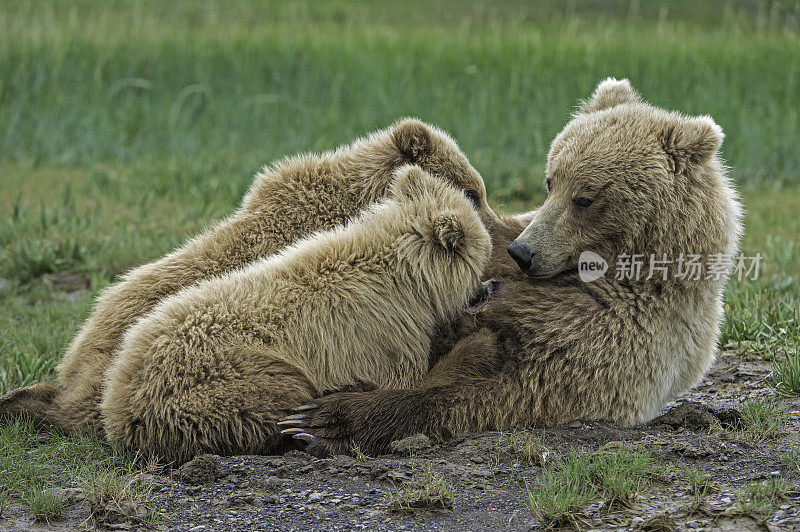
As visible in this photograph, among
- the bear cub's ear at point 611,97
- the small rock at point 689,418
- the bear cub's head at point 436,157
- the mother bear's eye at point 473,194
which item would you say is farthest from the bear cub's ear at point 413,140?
the small rock at point 689,418

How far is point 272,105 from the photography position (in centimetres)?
1246

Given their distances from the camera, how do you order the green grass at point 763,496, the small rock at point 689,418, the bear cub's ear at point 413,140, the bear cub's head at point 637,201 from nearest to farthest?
1. the green grass at point 763,496
2. the bear cub's head at point 637,201
3. the small rock at point 689,418
4. the bear cub's ear at point 413,140

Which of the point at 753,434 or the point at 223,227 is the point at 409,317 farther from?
the point at 753,434

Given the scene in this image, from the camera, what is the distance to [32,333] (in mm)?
6270

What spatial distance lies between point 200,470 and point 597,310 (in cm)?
197

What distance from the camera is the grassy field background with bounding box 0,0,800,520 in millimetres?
8789

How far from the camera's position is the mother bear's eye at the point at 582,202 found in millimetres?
4532

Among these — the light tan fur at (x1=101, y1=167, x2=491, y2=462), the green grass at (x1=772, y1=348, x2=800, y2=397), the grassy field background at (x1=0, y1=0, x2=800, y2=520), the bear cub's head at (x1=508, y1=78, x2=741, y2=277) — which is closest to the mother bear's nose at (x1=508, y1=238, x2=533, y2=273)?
the bear cub's head at (x1=508, y1=78, x2=741, y2=277)

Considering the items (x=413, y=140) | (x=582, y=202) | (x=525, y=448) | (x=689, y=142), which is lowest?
(x=525, y=448)

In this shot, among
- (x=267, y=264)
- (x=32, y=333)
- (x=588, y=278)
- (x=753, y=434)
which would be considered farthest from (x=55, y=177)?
(x=753, y=434)

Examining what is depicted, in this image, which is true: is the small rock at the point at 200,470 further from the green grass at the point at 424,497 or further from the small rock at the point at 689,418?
the small rock at the point at 689,418

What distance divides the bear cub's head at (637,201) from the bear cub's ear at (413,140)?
96 cm

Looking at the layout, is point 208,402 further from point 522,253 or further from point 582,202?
point 582,202

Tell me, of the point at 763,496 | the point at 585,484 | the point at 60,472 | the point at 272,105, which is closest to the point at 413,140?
the point at 585,484
